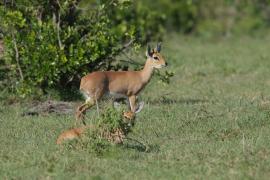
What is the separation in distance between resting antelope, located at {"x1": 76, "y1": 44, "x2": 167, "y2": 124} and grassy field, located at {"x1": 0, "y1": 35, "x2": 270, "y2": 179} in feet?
1.06

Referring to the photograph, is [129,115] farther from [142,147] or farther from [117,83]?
[117,83]

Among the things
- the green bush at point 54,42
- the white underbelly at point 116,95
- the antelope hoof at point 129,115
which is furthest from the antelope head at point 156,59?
the antelope hoof at point 129,115

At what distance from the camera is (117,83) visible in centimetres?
1189

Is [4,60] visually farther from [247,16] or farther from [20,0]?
[247,16]

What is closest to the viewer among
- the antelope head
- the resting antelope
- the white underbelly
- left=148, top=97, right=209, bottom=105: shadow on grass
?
the resting antelope

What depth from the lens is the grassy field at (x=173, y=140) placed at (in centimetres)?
810

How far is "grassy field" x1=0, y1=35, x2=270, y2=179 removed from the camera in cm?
810

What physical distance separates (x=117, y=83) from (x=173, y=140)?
2319 millimetres

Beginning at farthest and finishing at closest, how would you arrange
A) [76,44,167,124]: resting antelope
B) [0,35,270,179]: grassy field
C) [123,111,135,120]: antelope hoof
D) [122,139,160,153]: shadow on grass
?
[76,44,167,124]: resting antelope, [123,111,135,120]: antelope hoof, [122,139,160,153]: shadow on grass, [0,35,270,179]: grassy field

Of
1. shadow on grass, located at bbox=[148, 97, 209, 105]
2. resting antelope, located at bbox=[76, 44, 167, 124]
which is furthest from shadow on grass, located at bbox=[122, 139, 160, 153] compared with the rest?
shadow on grass, located at bbox=[148, 97, 209, 105]

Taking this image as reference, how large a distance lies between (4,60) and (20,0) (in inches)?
42.5

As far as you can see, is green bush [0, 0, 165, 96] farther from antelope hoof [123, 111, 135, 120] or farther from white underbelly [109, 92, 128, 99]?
antelope hoof [123, 111, 135, 120]

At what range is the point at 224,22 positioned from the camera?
2895cm

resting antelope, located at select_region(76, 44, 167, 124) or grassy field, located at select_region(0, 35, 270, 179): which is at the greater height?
resting antelope, located at select_region(76, 44, 167, 124)
